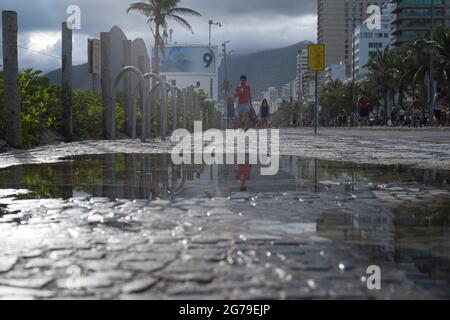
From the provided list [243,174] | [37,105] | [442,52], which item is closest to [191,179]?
[243,174]

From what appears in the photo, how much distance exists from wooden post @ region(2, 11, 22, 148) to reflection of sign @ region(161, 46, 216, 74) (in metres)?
133

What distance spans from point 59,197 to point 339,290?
10.1ft

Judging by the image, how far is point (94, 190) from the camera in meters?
5.46

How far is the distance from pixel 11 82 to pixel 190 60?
441ft

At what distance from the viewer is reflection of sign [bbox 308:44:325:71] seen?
24444mm

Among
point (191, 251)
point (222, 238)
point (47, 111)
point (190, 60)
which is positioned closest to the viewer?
point (191, 251)

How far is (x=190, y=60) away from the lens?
144000 mm

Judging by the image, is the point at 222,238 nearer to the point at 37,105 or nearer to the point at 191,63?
the point at 37,105

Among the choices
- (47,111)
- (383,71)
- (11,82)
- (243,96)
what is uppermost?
(383,71)

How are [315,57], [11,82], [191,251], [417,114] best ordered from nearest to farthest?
1. [191,251]
2. [11,82]
3. [315,57]
4. [417,114]
